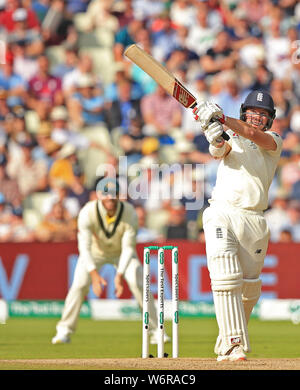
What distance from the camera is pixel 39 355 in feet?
26.9

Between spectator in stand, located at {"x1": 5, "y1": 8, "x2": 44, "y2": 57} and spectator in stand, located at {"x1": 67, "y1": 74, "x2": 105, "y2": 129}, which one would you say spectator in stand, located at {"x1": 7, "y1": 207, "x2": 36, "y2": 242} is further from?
spectator in stand, located at {"x1": 5, "y1": 8, "x2": 44, "y2": 57}

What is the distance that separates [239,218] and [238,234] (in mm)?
115

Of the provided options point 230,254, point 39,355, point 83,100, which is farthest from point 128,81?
point 230,254

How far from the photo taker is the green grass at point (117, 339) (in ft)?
27.6

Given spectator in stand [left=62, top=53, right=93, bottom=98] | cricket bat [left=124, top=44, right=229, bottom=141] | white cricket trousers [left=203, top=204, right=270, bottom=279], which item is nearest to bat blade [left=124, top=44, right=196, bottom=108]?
cricket bat [left=124, top=44, right=229, bottom=141]

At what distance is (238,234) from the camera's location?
270 inches

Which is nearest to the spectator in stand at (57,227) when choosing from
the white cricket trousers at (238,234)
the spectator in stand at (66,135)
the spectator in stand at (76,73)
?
the spectator in stand at (66,135)

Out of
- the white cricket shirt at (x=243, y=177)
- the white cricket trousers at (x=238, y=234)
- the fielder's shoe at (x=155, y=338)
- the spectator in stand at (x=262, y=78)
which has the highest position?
the spectator in stand at (x=262, y=78)

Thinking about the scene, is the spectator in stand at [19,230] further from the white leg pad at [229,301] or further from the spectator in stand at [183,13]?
the white leg pad at [229,301]

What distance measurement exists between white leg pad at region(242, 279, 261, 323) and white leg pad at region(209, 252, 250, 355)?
0.23 metres

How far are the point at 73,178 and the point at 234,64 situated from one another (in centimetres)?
303

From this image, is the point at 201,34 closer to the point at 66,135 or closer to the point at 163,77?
the point at 66,135

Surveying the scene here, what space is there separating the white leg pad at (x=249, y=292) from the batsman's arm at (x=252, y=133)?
0.98 meters

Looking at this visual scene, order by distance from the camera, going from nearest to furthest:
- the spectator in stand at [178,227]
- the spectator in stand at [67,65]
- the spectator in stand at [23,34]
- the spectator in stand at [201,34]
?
the spectator in stand at [178,227] → the spectator in stand at [201,34] → the spectator in stand at [67,65] → the spectator in stand at [23,34]
